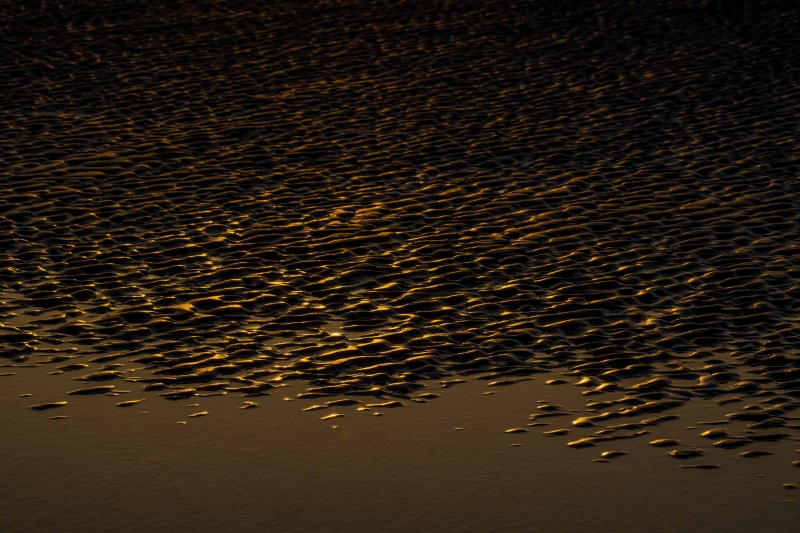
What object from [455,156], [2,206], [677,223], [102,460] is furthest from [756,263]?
[2,206]

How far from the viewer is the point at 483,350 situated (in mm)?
10969

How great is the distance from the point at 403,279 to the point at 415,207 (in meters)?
2.05

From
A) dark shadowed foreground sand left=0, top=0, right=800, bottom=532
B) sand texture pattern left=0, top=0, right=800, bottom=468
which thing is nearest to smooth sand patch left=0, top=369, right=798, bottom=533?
dark shadowed foreground sand left=0, top=0, right=800, bottom=532

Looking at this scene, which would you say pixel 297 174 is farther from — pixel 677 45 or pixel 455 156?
pixel 677 45

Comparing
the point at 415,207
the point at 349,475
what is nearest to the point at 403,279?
the point at 415,207

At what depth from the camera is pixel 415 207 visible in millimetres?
14430

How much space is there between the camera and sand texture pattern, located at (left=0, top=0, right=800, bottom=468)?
10.7 m

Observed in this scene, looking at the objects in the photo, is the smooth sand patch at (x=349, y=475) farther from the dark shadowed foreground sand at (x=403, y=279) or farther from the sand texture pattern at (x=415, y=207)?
the sand texture pattern at (x=415, y=207)

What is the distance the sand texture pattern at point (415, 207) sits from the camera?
10.7 m

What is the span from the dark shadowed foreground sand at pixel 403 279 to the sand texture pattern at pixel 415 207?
43mm

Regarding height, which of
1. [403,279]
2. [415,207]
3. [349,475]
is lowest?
[349,475]

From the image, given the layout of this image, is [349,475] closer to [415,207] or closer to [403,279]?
[403,279]

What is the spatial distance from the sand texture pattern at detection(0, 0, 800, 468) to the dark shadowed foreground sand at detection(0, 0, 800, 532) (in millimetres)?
43

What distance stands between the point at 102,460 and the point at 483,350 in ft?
10.5
